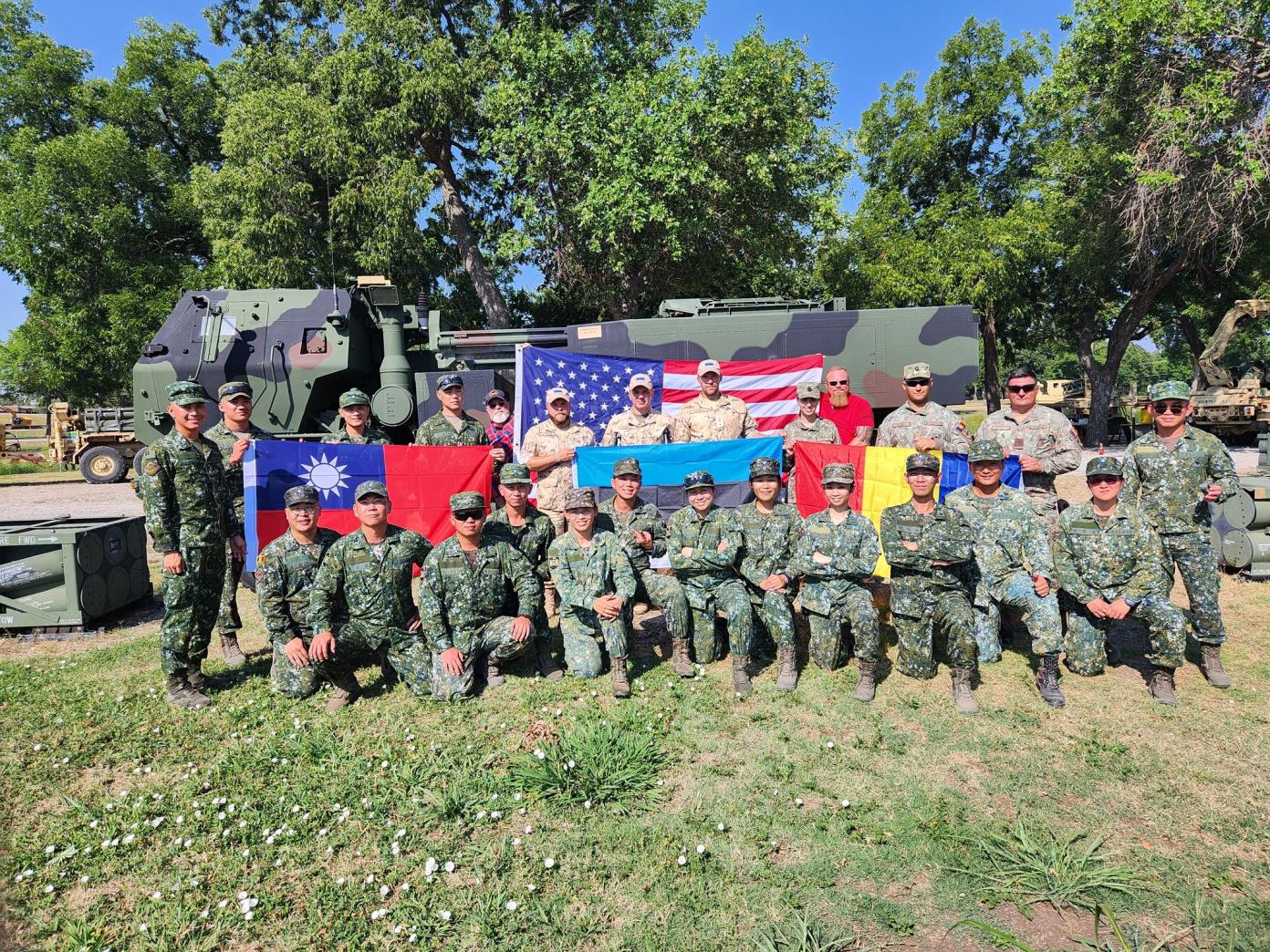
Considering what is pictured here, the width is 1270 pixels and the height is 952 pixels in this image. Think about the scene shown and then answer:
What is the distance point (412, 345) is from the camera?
10.5m

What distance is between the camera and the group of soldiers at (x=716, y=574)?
4.74 metres

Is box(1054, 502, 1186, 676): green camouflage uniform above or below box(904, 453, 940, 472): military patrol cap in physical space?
below

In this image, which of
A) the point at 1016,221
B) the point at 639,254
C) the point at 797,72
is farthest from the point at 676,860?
the point at 1016,221

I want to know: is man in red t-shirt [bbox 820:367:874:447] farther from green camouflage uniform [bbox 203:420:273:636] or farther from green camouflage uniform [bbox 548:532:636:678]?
green camouflage uniform [bbox 203:420:273:636]

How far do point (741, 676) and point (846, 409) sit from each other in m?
4.08

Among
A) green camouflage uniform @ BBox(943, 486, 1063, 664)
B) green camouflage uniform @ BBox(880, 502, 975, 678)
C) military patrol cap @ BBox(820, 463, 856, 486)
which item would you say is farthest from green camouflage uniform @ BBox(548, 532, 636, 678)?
green camouflage uniform @ BBox(943, 486, 1063, 664)

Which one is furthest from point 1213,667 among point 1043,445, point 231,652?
point 231,652

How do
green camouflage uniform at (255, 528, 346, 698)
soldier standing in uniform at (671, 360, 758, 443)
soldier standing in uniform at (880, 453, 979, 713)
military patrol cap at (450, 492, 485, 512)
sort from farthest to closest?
A: 1. soldier standing in uniform at (671, 360, 758, 443)
2. military patrol cap at (450, 492, 485, 512)
3. green camouflage uniform at (255, 528, 346, 698)
4. soldier standing in uniform at (880, 453, 979, 713)

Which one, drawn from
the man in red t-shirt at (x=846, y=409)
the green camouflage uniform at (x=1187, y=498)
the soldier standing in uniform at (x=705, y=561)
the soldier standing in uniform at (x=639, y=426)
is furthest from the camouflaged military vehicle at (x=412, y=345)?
the soldier standing in uniform at (x=705, y=561)

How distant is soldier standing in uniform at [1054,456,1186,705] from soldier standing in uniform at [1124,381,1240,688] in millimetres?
286

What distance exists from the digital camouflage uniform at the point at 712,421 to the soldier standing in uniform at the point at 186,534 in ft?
13.1

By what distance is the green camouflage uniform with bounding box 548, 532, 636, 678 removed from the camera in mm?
5070

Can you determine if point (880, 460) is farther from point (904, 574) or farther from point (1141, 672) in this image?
point (1141, 672)

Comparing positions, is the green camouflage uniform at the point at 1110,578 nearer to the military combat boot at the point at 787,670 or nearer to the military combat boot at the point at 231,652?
the military combat boot at the point at 787,670
